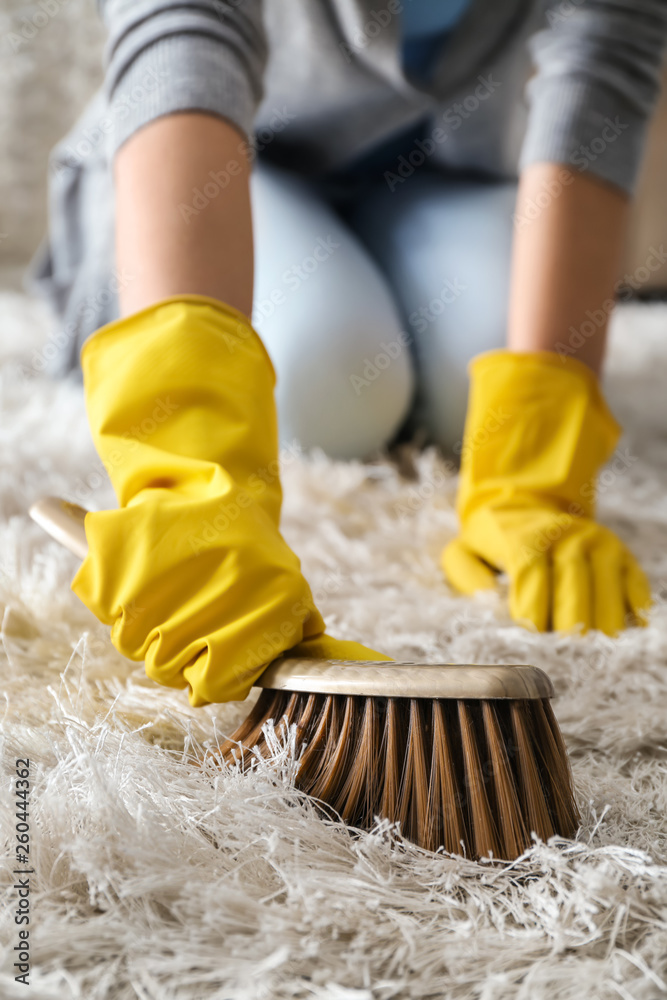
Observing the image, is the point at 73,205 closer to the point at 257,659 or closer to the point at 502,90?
the point at 502,90

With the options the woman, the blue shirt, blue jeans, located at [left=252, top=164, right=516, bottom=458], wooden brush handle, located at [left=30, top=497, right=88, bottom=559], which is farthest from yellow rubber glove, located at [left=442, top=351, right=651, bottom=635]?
the blue shirt

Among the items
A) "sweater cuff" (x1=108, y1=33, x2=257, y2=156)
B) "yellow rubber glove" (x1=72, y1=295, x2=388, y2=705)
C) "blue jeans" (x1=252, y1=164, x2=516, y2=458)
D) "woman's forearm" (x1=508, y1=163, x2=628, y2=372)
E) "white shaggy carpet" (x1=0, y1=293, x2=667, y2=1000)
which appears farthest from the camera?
"blue jeans" (x1=252, y1=164, x2=516, y2=458)

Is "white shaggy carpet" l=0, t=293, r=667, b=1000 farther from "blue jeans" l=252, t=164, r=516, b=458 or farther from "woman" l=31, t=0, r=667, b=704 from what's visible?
"blue jeans" l=252, t=164, r=516, b=458


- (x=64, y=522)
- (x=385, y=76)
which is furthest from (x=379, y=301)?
(x=64, y=522)

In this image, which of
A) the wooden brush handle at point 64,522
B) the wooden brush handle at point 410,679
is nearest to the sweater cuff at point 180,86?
the wooden brush handle at point 64,522

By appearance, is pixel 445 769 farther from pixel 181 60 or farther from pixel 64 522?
pixel 181 60

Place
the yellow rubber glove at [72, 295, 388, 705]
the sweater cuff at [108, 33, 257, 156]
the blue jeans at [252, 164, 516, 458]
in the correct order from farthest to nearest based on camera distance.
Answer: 1. the blue jeans at [252, 164, 516, 458]
2. the sweater cuff at [108, 33, 257, 156]
3. the yellow rubber glove at [72, 295, 388, 705]

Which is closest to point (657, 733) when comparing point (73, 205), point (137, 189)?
point (137, 189)

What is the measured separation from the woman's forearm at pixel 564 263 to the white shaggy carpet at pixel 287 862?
29 cm

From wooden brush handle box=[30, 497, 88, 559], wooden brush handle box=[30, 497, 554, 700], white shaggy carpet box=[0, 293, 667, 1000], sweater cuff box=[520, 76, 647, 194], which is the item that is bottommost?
white shaggy carpet box=[0, 293, 667, 1000]

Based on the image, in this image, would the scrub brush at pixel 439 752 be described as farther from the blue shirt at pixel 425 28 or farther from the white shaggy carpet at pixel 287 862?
the blue shirt at pixel 425 28

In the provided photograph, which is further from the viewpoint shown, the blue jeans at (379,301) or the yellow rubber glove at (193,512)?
the blue jeans at (379,301)

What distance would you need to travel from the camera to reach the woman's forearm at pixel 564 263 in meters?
0.70

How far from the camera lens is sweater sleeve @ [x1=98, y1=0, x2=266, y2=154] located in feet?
1.76
